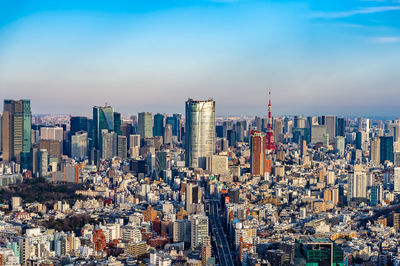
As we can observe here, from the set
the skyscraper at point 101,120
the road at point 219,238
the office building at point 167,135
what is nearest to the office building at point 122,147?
the skyscraper at point 101,120

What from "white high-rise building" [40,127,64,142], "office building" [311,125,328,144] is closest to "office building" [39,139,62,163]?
"white high-rise building" [40,127,64,142]

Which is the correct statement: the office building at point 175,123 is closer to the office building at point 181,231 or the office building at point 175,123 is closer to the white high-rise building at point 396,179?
the white high-rise building at point 396,179

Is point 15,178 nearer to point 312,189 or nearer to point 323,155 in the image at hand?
point 312,189

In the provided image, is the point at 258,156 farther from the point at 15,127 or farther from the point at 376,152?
the point at 15,127

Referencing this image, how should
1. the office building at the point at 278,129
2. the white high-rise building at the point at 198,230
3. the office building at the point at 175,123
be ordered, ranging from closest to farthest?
the white high-rise building at the point at 198,230 < the office building at the point at 278,129 < the office building at the point at 175,123

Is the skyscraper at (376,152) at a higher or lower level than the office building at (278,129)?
lower

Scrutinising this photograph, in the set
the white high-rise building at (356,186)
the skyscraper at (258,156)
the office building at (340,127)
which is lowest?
the white high-rise building at (356,186)
